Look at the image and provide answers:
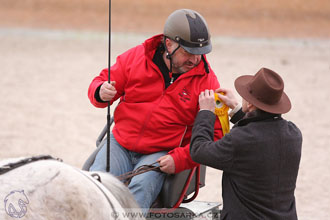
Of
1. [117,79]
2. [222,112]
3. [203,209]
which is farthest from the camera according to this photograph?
[203,209]

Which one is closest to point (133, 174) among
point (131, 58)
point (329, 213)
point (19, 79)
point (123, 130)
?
point (123, 130)

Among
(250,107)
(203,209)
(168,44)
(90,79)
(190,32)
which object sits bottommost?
(90,79)

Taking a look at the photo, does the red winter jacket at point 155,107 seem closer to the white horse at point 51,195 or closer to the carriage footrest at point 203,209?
the carriage footrest at point 203,209

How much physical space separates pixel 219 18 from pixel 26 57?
6.98 metres

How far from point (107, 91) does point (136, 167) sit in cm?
49

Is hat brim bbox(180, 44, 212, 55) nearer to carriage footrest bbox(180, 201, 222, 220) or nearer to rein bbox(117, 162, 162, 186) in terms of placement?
rein bbox(117, 162, 162, 186)

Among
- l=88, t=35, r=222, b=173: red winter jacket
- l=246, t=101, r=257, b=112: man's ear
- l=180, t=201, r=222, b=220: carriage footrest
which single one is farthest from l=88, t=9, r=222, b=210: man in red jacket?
l=180, t=201, r=222, b=220: carriage footrest

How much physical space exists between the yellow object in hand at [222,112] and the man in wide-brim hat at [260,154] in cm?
32

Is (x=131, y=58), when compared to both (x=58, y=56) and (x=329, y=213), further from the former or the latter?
(x=58, y=56)

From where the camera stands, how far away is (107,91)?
9.71ft

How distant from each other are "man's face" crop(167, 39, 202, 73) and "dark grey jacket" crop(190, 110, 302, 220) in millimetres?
648

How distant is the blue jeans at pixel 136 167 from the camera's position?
2.89 meters

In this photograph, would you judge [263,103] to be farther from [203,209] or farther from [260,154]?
[203,209]

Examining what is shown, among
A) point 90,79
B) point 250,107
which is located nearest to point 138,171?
point 250,107
